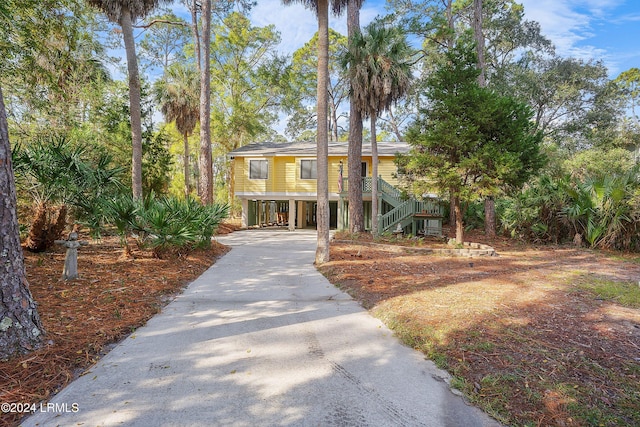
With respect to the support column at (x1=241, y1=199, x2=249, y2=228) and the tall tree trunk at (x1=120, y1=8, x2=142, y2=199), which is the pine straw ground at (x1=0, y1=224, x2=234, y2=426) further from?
the support column at (x1=241, y1=199, x2=249, y2=228)

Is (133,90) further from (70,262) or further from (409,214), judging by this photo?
(409,214)

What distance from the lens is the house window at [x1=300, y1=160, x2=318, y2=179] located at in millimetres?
19875

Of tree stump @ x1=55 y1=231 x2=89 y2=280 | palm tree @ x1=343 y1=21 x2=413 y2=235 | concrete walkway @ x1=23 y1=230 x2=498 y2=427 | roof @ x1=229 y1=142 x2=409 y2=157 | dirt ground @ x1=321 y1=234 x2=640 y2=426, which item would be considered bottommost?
concrete walkway @ x1=23 y1=230 x2=498 y2=427

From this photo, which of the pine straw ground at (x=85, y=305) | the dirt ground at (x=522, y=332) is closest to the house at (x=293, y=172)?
the pine straw ground at (x=85, y=305)

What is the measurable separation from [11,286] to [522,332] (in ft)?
17.7

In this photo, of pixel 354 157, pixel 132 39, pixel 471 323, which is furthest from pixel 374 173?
pixel 471 323

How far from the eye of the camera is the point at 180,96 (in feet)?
63.7

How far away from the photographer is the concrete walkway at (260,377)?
231 centimetres

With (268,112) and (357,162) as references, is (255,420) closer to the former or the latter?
(357,162)

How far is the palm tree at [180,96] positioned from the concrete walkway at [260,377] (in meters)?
17.0

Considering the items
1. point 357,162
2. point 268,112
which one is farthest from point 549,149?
point 268,112

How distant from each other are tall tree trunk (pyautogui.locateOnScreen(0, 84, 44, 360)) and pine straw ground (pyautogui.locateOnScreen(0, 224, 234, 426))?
15 cm

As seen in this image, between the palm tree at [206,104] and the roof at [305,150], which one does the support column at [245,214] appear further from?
the palm tree at [206,104]

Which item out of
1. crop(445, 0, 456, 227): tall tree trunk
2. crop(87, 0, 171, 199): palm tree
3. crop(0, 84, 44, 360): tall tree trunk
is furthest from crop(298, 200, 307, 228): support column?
crop(0, 84, 44, 360): tall tree trunk
